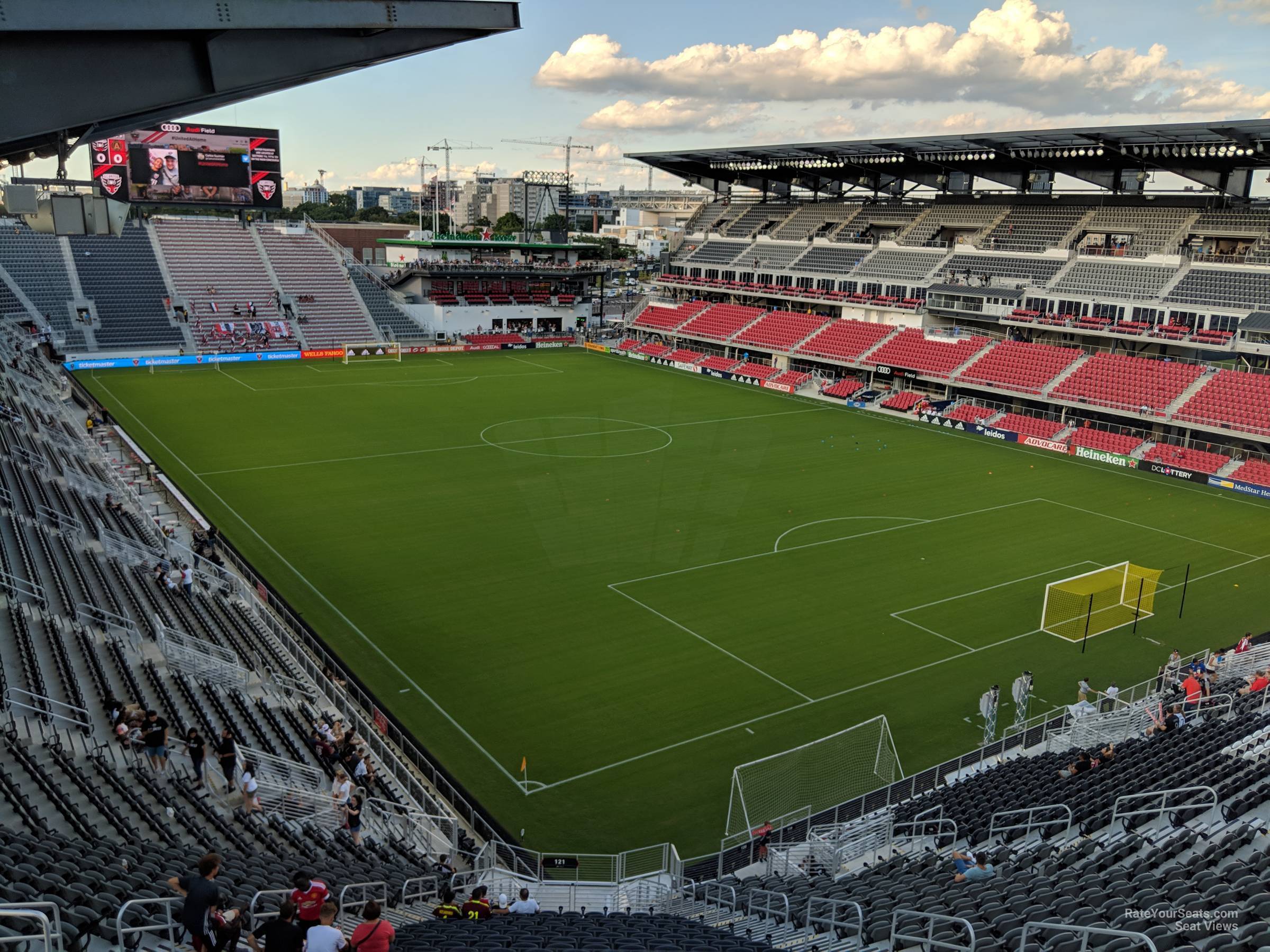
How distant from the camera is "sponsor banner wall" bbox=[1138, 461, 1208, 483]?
40.8m

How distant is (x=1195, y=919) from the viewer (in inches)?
354

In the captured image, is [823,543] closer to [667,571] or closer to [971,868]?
[667,571]

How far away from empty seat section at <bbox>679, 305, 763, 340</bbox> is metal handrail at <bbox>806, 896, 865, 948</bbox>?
196 ft

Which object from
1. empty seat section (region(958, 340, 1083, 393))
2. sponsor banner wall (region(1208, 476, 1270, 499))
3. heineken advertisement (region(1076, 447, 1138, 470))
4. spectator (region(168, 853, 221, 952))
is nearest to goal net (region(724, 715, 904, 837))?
spectator (region(168, 853, 221, 952))

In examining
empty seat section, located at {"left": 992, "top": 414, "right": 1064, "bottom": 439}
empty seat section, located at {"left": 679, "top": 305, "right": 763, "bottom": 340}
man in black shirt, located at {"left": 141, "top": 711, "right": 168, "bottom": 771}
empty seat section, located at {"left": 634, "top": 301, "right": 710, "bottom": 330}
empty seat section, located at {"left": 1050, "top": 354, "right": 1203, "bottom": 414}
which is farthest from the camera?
empty seat section, located at {"left": 634, "top": 301, "right": 710, "bottom": 330}

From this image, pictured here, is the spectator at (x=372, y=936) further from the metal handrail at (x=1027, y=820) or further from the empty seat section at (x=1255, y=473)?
the empty seat section at (x=1255, y=473)

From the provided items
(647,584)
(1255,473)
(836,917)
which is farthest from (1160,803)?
(1255,473)

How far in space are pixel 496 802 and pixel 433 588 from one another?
10228 millimetres

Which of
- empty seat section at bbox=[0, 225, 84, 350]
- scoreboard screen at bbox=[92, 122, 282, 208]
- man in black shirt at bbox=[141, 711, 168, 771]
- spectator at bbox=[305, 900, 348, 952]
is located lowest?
man in black shirt at bbox=[141, 711, 168, 771]

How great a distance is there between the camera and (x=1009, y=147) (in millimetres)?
54969

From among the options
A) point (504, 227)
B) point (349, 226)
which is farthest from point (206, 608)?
point (504, 227)

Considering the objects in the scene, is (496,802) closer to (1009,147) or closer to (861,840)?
(861,840)

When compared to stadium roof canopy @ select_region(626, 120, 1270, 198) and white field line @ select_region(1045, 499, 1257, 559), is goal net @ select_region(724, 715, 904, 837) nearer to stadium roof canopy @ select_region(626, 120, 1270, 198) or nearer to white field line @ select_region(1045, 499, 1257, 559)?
white field line @ select_region(1045, 499, 1257, 559)

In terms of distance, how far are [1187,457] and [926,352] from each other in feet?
57.6
